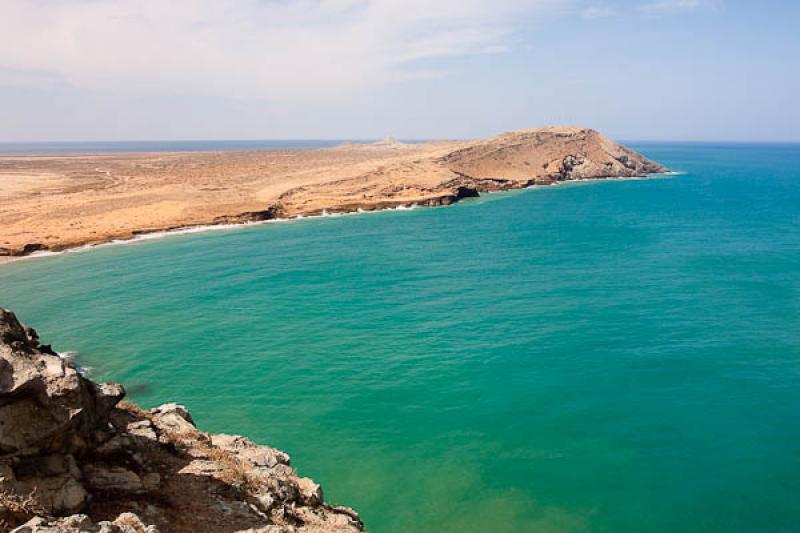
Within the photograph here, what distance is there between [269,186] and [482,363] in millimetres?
89413

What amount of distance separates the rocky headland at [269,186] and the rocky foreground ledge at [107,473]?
62694 mm

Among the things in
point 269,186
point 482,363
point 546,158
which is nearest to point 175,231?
point 269,186

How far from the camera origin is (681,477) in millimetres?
22938

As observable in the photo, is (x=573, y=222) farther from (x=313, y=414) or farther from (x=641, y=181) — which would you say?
(x=641, y=181)

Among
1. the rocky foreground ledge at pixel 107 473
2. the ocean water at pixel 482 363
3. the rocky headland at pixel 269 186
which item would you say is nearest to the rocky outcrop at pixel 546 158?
the rocky headland at pixel 269 186

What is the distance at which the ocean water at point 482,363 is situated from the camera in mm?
22469

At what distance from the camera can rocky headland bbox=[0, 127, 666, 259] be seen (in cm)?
7856

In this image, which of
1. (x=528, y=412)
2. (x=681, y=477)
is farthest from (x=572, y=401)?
(x=681, y=477)

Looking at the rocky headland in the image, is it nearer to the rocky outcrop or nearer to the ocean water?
the rocky outcrop

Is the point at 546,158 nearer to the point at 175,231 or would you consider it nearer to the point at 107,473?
the point at 175,231

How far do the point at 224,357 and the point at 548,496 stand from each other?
22.8 m

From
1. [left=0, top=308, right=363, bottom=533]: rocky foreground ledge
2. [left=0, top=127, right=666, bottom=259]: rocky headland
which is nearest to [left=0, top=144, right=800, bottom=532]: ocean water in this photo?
[left=0, top=308, right=363, bottom=533]: rocky foreground ledge

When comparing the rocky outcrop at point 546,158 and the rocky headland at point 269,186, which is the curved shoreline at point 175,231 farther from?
the rocky outcrop at point 546,158

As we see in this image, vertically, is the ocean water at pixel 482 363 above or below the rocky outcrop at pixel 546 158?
below
